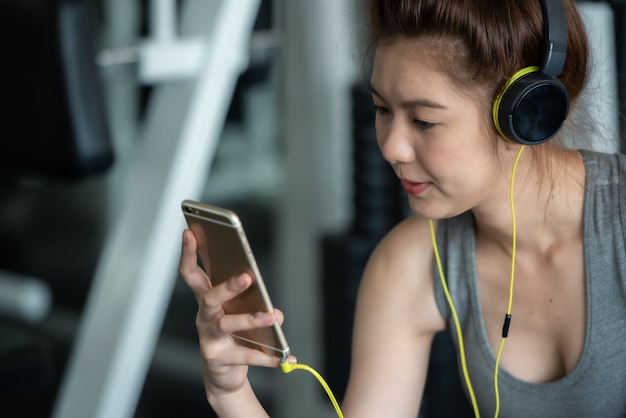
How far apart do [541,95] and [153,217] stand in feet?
2.73

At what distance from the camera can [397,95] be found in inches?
38.1

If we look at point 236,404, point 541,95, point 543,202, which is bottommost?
point 236,404

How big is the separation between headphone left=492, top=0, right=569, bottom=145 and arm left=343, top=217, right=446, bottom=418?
11.3 inches

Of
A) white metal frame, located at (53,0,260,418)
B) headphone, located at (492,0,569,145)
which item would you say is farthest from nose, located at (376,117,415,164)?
white metal frame, located at (53,0,260,418)

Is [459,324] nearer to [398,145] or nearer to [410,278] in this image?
[410,278]

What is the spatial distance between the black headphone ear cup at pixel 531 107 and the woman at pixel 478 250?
0.06ft

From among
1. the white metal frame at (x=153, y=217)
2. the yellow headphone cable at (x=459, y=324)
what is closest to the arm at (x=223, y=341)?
the yellow headphone cable at (x=459, y=324)

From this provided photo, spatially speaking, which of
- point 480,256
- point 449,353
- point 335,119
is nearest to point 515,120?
point 480,256

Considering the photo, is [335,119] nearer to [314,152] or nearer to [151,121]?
[314,152]

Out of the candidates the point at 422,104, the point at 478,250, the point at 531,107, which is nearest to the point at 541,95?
the point at 531,107

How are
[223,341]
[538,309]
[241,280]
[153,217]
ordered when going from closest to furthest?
[241,280] → [223,341] → [538,309] → [153,217]

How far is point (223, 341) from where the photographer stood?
Result: 99 centimetres

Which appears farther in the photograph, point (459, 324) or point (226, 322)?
point (459, 324)

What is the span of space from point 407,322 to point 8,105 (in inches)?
28.0
